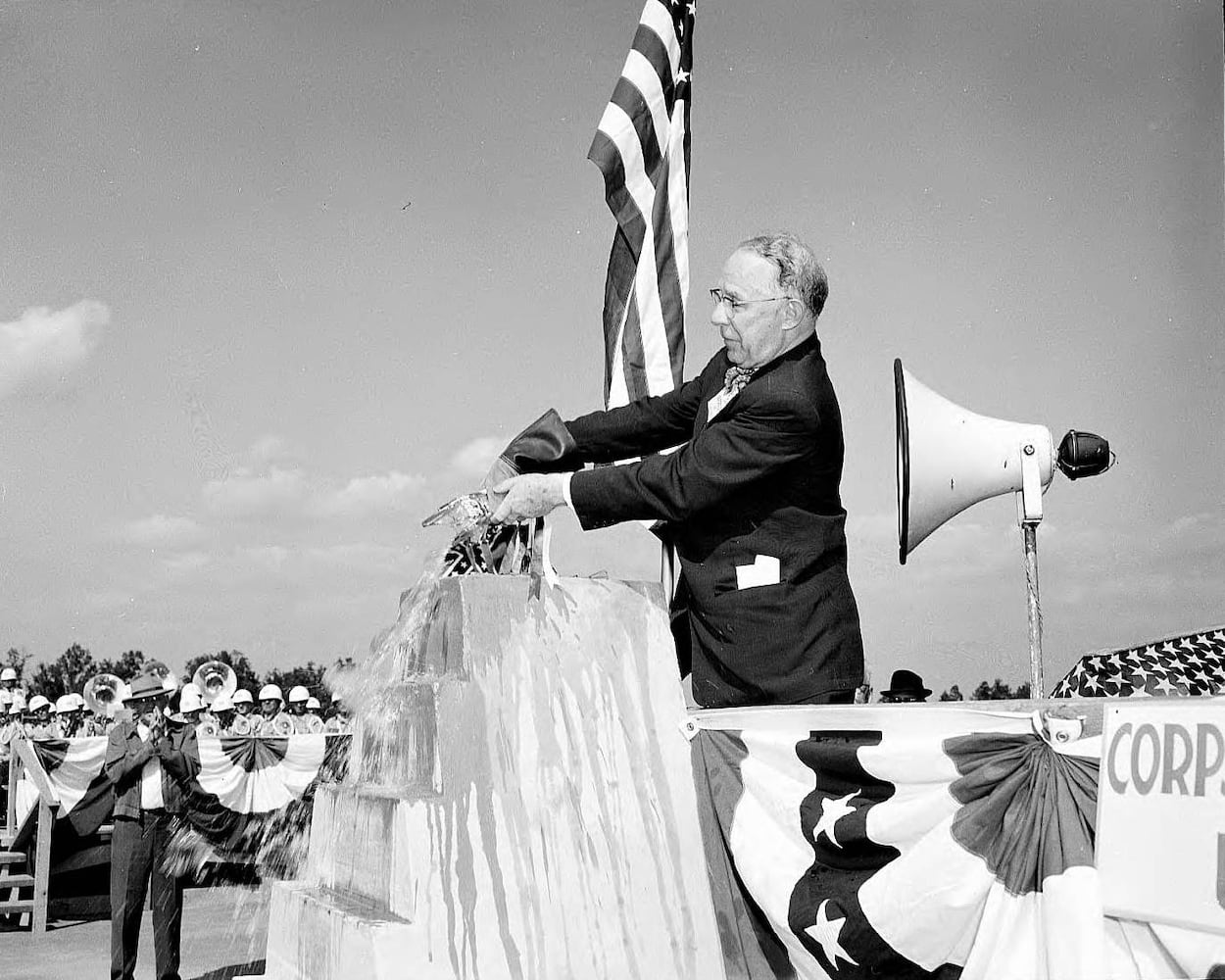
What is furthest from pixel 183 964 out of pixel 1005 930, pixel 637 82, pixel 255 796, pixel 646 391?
pixel 1005 930

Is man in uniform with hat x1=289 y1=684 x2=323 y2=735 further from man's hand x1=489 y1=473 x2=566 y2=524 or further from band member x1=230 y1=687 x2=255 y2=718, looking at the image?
man's hand x1=489 y1=473 x2=566 y2=524

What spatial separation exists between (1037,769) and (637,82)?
3.98 m

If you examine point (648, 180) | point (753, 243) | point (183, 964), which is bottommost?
point (183, 964)

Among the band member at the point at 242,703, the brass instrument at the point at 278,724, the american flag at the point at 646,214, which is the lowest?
the brass instrument at the point at 278,724

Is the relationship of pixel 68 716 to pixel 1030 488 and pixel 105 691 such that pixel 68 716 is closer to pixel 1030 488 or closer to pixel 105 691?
pixel 105 691

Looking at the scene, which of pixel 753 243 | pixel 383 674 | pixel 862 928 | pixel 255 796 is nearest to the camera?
pixel 862 928

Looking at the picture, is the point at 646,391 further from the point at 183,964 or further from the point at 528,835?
the point at 183,964

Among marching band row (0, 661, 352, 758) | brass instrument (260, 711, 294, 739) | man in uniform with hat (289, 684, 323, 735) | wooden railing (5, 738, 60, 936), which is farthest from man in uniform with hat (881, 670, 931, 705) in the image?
man in uniform with hat (289, 684, 323, 735)

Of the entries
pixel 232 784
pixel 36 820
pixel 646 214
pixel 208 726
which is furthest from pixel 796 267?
pixel 208 726

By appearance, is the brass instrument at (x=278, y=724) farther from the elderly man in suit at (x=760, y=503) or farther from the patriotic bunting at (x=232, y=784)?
the elderly man in suit at (x=760, y=503)

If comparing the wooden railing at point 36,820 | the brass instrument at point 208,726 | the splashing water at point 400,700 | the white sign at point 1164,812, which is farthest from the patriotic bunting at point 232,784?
the white sign at point 1164,812

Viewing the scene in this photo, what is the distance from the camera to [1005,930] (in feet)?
7.13

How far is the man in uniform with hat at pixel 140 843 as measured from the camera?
7852mm

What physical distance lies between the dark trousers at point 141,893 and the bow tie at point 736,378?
6052 mm
